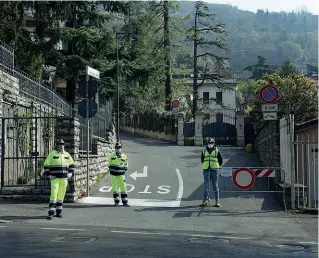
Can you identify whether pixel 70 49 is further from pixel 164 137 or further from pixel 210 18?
pixel 210 18

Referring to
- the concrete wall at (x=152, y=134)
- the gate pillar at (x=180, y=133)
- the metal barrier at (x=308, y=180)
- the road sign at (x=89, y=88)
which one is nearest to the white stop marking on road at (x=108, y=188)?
the road sign at (x=89, y=88)

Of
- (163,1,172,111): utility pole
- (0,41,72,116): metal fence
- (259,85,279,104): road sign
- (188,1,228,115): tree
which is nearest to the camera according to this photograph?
(259,85,279,104): road sign

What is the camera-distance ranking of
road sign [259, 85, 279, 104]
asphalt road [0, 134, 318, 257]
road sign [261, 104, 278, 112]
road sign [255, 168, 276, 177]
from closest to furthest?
1. asphalt road [0, 134, 318, 257]
2. road sign [255, 168, 276, 177]
3. road sign [261, 104, 278, 112]
4. road sign [259, 85, 279, 104]

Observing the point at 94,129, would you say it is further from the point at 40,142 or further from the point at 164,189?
the point at 164,189

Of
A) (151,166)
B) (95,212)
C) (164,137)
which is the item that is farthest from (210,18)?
(95,212)

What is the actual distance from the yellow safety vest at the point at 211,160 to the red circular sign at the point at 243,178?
57 cm

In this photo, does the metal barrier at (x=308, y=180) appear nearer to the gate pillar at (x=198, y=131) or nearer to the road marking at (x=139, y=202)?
the road marking at (x=139, y=202)

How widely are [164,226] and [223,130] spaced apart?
27.5m

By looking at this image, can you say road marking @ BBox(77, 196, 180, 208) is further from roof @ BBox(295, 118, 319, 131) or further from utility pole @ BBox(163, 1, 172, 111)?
utility pole @ BBox(163, 1, 172, 111)

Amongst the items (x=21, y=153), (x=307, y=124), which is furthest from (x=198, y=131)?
(x=21, y=153)

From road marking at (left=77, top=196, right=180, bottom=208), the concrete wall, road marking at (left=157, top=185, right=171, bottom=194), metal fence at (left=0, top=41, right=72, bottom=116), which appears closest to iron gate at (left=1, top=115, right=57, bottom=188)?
road marking at (left=77, top=196, right=180, bottom=208)

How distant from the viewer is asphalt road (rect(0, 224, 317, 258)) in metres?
7.70

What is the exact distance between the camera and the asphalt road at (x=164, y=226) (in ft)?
26.5

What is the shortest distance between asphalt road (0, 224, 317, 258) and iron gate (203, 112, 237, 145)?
2788 centimetres
